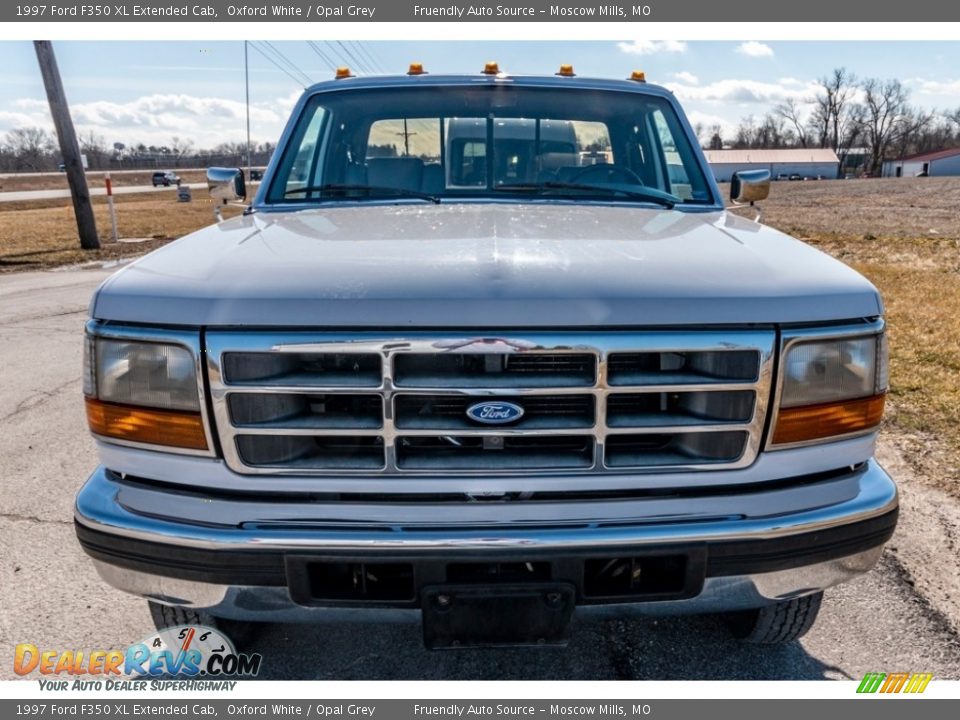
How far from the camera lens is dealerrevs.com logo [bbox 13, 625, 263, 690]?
2410 mm

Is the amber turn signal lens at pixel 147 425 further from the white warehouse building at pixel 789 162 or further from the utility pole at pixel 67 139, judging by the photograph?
the white warehouse building at pixel 789 162

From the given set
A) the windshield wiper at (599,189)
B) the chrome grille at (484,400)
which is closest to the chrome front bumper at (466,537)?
the chrome grille at (484,400)

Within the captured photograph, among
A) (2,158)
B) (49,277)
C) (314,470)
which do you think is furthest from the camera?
(2,158)

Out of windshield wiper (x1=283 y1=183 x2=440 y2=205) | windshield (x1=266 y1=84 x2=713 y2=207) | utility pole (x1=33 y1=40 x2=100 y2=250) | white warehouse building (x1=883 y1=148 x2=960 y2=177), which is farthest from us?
white warehouse building (x1=883 y1=148 x2=960 y2=177)

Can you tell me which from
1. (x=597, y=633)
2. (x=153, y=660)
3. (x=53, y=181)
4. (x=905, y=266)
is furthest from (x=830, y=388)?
(x=53, y=181)

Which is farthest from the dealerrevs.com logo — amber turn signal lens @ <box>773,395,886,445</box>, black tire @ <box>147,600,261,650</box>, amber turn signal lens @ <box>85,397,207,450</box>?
amber turn signal lens @ <box>773,395,886,445</box>

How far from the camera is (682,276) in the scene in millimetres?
1929

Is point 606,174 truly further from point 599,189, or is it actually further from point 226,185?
point 226,185

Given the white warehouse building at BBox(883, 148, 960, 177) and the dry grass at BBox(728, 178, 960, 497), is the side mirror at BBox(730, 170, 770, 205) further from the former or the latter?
the white warehouse building at BBox(883, 148, 960, 177)

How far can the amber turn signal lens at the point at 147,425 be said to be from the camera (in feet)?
6.30

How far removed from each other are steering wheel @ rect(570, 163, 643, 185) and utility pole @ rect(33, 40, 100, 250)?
13404mm

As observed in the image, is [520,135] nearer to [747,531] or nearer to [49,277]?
[747,531]

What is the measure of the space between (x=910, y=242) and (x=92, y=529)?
47.3 feet

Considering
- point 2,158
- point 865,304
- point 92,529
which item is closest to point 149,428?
point 92,529
